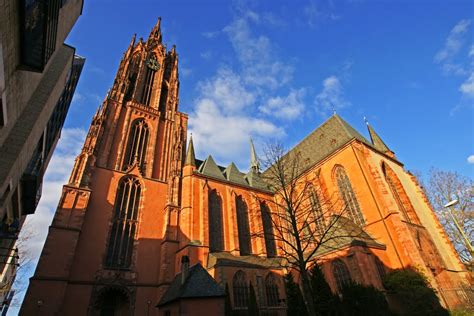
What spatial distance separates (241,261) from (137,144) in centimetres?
1444

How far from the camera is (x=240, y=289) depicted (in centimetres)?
1792

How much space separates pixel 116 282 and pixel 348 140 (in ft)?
71.2

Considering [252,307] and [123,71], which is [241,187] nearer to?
[252,307]

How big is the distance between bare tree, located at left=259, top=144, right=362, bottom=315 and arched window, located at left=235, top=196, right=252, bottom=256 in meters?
2.39

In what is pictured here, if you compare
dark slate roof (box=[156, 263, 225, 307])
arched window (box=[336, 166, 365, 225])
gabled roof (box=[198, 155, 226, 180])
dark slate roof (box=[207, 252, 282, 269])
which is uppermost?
gabled roof (box=[198, 155, 226, 180])

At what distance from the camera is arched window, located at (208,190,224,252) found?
21594 mm

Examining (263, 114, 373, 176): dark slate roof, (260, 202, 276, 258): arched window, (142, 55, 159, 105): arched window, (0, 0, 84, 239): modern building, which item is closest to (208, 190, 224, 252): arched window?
A: (260, 202, 276, 258): arched window

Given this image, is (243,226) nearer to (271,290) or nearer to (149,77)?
(271,290)

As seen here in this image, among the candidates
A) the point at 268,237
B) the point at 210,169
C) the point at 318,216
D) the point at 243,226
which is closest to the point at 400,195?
the point at 318,216

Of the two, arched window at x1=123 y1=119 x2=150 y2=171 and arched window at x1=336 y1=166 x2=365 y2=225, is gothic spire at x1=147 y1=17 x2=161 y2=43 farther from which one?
arched window at x1=336 y1=166 x2=365 y2=225

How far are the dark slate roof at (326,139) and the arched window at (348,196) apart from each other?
2.48 m

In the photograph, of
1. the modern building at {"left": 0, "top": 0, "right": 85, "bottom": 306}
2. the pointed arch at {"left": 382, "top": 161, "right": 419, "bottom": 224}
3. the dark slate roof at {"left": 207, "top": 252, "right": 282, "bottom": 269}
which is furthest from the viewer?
the pointed arch at {"left": 382, "top": 161, "right": 419, "bottom": 224}

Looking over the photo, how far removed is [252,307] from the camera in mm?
15172

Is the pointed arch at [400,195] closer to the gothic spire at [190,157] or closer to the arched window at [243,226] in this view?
the arched window at [243,226]
